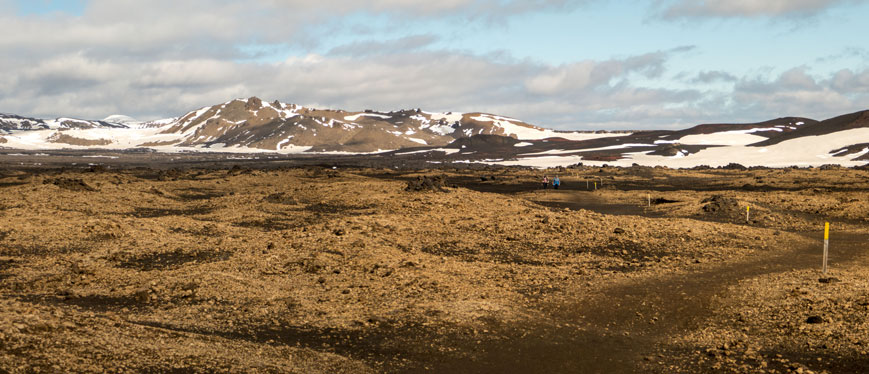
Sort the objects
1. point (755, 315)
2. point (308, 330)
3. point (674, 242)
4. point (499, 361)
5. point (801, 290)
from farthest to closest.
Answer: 1. point (674, 242)
2. point (801, 290)
3. point (755, 315)
4. point (308, 330)
5. point (499, 361)

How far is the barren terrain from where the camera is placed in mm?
11531

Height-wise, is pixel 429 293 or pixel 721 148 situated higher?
pixel 721 148

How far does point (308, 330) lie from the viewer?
44.5ft

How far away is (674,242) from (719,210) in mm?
12769

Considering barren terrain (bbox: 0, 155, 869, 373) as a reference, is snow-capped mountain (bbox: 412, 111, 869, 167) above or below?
above

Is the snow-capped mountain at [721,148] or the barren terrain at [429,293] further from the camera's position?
the snow-capped mountain at [721,148]

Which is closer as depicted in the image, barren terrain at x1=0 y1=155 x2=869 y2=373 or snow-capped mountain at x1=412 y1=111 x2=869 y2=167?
barren terrain at x1=0 y1=155 x2=869 y2=373

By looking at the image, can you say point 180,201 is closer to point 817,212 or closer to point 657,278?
point 657,278

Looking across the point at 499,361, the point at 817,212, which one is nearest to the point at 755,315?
the point at 499,361

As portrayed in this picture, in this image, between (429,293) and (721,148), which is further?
(721,148)

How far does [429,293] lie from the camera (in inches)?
667

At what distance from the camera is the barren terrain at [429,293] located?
1153cm

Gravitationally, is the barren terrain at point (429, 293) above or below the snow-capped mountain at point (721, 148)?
below

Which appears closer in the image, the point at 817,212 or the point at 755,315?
the point at 755,315
